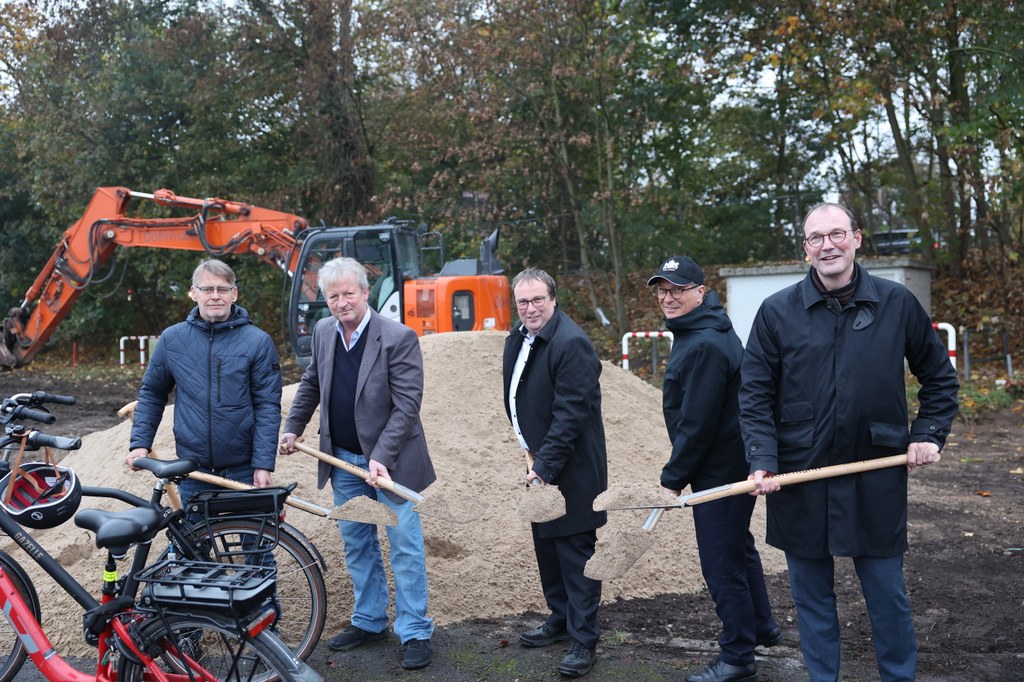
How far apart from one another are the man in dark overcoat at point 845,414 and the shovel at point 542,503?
98 cm

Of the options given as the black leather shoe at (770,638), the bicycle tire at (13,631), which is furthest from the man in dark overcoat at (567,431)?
the bicycle tire at (13,631)

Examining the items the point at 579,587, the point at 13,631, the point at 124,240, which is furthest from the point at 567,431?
the point at 124,240

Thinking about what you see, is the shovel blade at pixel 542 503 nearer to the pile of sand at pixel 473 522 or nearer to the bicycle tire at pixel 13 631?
the pile of sand at pixel 473 522

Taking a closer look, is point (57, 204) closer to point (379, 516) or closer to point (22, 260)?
point (22, 260)

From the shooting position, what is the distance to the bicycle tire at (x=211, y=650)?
2.87 metres

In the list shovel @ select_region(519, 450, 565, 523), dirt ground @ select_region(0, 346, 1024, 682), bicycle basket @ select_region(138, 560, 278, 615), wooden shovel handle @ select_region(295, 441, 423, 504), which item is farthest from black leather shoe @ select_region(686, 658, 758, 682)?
bicycle basket @ select_region(138, 560, 278, 615)

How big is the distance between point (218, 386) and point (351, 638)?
1.35 meters

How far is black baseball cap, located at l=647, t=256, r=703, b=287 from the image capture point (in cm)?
394

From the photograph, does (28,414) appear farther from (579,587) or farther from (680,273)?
(680,273)

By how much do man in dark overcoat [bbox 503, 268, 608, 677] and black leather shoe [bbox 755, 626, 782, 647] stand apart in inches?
32.1

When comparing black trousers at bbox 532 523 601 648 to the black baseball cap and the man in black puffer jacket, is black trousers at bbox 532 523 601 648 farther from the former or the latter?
the man in black puffer jacket

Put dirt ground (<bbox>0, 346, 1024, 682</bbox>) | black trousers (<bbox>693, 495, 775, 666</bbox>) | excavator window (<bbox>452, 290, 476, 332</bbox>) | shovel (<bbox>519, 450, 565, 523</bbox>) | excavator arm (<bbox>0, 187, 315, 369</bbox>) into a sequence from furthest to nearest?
excavator arm (<bbox>0, 187, 315, 369</bbox>) → excavator window (<bbox>452, 290, 476, 332</bbox>) → dirt ground (<bbox>0, 346, 1024, 682</bbox>) → shovel (<bbox>519, 450, 565, 523</bbox>) → black trousers (<bbox>693, 495, 775, 666</bbox>)

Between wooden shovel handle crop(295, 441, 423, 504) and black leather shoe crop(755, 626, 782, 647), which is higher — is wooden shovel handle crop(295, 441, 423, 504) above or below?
above

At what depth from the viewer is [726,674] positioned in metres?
3.93
